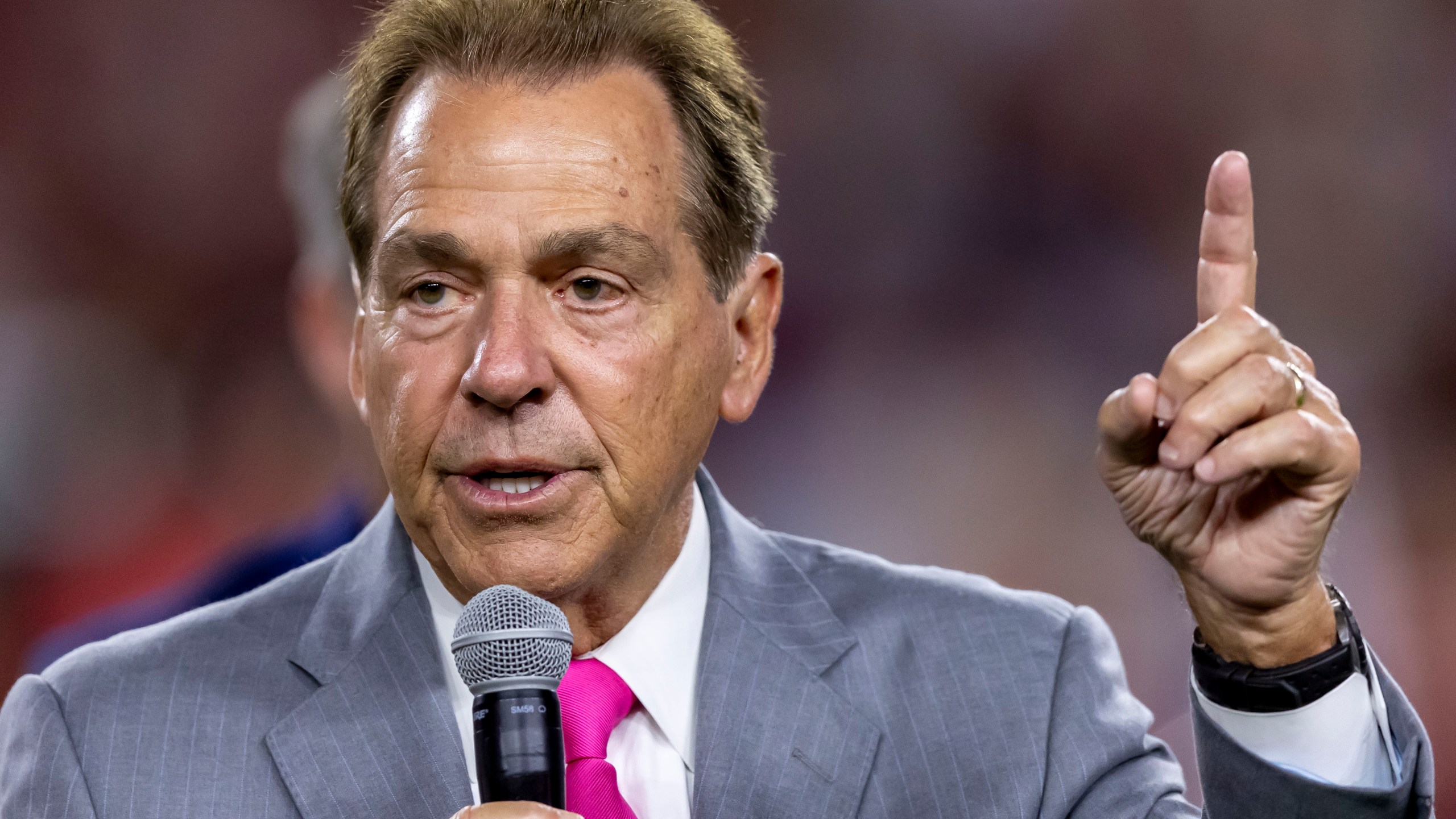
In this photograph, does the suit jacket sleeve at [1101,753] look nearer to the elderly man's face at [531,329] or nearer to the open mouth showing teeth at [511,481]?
the elderly man's face at [531,329]

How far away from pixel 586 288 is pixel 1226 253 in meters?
0.88

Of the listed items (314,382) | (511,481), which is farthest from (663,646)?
(314,382)

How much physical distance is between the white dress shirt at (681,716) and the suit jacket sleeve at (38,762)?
541 mm

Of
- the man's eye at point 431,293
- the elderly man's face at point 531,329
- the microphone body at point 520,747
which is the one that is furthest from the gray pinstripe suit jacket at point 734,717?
the microphone body at point 520,747

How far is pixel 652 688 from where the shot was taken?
2150 mm

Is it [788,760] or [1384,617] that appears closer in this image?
[788,760]

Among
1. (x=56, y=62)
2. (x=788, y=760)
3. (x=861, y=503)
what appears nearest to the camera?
(x=788, y=760)

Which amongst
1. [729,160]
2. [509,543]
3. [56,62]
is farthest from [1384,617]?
[56,62]

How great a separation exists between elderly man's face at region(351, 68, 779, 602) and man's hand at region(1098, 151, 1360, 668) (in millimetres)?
670

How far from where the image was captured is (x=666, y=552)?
2.26 meters

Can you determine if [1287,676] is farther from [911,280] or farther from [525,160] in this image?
[911,280]

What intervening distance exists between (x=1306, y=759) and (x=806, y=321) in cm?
250

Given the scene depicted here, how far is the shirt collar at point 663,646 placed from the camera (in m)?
2.14

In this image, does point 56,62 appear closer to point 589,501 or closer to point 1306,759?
point 589,501
